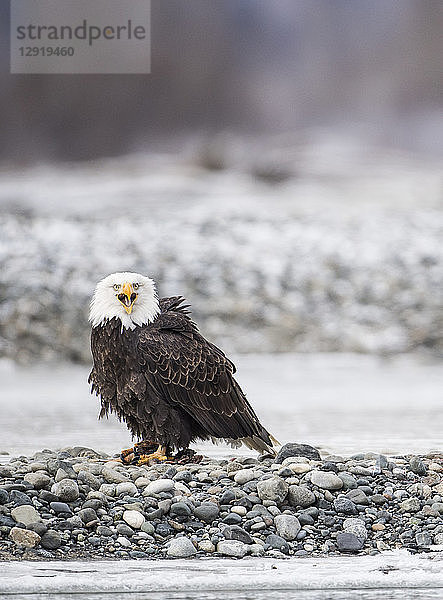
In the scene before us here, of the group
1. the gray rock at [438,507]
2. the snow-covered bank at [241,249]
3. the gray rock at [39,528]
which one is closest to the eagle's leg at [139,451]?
the gray rock at [39,528]

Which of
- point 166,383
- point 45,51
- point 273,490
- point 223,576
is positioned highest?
point 45,51

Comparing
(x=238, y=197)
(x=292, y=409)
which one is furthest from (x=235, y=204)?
(x=292, y=409)

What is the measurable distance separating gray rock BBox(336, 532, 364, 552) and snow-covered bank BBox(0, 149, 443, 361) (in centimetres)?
268

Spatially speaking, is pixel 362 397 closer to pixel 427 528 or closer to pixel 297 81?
pixel 427 528

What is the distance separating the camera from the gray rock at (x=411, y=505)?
1.46m

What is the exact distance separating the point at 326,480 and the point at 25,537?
1.47 feet

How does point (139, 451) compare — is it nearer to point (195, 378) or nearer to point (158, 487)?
point (195, 378)

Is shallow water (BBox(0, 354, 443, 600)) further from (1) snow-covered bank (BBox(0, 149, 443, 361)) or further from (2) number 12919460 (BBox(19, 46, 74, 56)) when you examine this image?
(2) number 12919460 (BBox(19, 46, 74, 56))

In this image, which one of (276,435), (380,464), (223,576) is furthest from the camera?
(276,435)

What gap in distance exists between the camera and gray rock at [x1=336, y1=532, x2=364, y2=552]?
1.34m

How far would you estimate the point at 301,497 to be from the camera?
1432 mm

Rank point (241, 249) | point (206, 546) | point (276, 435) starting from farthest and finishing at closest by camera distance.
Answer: point (241, 249)
point (276, 435)
point (206, 546)

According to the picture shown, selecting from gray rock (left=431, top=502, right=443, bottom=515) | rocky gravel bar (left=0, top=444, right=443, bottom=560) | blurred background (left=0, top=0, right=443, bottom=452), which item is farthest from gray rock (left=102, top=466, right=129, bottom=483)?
blurred background (left=0, top=0, right=443, bottom=452)

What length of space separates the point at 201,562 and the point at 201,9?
3661 mm
